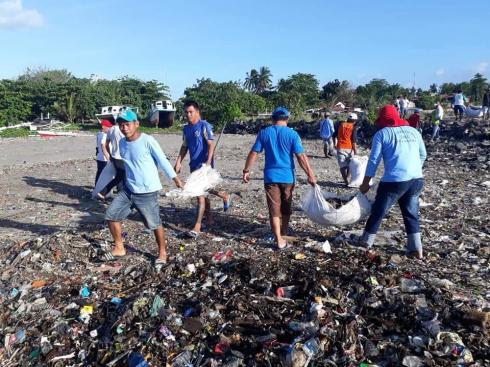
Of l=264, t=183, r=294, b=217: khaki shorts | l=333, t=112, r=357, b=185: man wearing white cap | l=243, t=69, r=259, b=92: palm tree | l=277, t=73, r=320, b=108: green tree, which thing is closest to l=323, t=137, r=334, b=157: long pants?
l=333, t=112, r=357, b=185: man wearing white cap

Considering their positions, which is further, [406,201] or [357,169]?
[357,169]

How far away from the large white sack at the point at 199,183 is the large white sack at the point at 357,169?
409cm

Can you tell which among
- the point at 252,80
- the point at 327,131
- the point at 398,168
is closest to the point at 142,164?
the point at 398,168

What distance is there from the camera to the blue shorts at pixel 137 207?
15.3 ft

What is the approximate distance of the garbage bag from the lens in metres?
5.14

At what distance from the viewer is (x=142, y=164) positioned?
15.1 ft

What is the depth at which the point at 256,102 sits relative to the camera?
1533 inches

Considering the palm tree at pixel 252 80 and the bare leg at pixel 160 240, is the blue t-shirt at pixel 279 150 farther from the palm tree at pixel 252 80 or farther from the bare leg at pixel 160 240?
the palm tree at pixel 252 80

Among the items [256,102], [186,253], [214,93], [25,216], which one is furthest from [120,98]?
[186,253]

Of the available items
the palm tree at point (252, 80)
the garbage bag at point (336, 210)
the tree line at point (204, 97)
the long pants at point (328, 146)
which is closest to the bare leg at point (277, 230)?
the garbage bag at point (336, 210)

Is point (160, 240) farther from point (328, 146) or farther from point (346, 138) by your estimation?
point (328, 146)

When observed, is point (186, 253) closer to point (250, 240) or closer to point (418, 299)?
point (250, 240)

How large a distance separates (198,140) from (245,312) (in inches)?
105

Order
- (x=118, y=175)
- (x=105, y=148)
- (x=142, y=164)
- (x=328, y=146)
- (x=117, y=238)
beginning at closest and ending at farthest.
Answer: (x=142, y=164) < (x=117, y=238) < (x=118, y=175) < (x=105, y=148) < (x=328, y=146)
